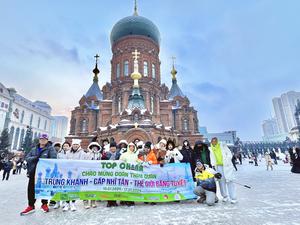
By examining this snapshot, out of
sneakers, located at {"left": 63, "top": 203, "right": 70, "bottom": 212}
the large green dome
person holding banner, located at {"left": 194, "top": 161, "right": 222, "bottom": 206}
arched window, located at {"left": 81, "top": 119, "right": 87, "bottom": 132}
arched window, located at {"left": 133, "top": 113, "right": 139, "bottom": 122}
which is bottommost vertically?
sneakers, located at {"left": 63, "top": 203, "right": 70, "bottom": 212}

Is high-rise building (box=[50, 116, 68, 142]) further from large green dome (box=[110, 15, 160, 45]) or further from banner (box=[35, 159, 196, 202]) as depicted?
banner (box=[35, 159, 196, 202])

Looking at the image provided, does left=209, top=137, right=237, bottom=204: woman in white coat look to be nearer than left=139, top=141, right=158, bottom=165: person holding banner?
Yes

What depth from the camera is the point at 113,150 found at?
6.14 m

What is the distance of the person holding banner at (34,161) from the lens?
4.72m

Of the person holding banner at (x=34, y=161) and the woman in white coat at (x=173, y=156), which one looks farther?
the woman in white coat at (x=173, y=156)

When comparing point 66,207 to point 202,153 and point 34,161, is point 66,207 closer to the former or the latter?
point 34,161

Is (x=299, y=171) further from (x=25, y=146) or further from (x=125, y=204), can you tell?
(x=25, y=146)

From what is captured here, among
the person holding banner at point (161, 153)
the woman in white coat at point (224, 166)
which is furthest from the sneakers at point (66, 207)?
the woman in white coat at point (224, 166)

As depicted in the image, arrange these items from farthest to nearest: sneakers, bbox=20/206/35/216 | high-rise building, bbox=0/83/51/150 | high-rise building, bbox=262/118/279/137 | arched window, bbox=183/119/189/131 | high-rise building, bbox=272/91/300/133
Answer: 1. high-rise building, bbox=262/118/279/137
2. high-rise building, bbox=272/91/300/133
3. high-rise building, bbox=0/83/51/150
4. arched window, bbox=183/119/189/131
5. sneakers, bbox=20/206/35/216

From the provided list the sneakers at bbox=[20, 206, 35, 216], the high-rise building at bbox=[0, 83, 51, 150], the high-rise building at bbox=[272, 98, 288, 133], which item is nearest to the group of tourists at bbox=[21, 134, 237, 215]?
the sneakers at bbox=[20, 206, 35, 216]

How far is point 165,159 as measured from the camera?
245 inches

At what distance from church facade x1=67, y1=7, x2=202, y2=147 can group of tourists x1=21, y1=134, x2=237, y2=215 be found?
2242 cm

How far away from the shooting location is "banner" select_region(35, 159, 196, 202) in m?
4.97

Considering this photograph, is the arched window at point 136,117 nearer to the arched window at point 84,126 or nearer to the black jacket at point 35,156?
the arched window at point 84,126
